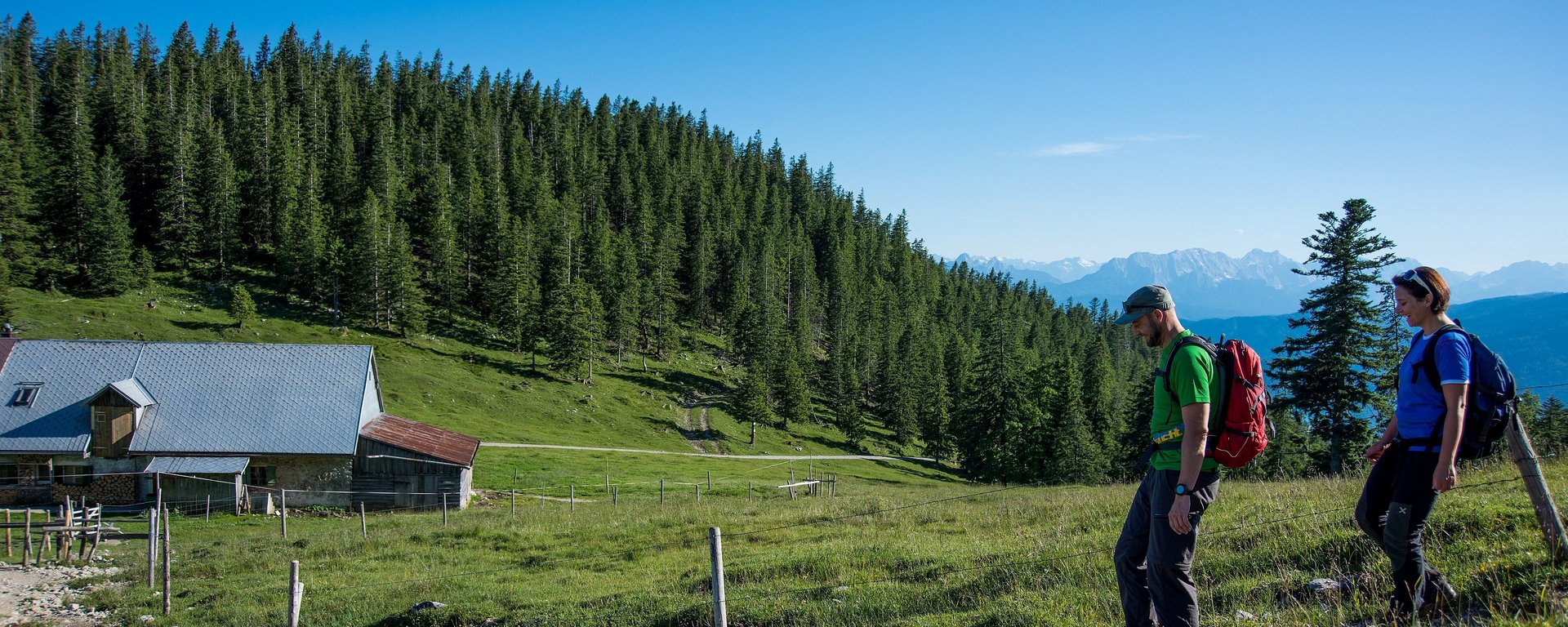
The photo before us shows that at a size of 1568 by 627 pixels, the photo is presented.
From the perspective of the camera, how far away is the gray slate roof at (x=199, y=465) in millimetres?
35156

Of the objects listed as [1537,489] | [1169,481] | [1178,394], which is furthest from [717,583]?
[1537,489]

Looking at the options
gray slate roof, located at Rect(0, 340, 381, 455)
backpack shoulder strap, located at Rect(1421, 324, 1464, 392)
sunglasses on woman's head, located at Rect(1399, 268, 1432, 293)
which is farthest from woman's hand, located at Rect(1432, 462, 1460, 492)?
gray slate roof, located at Rect(0, 340, 381, 455)

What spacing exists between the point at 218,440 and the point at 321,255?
143 ft

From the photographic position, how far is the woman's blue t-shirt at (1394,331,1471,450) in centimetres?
503

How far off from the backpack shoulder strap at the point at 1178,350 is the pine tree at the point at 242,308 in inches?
3039

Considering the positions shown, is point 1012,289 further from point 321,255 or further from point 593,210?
point 321,255

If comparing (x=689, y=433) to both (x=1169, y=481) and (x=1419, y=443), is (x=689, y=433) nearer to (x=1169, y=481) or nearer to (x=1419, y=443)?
(x=1169, y=481)

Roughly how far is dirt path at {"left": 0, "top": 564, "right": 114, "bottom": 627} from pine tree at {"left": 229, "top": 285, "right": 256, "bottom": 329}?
179 feet

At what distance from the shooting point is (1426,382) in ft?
17.3

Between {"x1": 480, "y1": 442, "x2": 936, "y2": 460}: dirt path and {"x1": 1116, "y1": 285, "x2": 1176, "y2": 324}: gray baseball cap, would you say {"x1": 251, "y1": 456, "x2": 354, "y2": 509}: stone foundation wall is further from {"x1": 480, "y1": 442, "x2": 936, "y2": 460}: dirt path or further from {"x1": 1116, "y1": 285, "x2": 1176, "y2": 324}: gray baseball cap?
{"x1": 1116, "y1": 285, "x2": 1176, "y2": 324}: gray baseball cap

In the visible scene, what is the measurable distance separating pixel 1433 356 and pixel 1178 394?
1834mm

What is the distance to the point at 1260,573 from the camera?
732cm

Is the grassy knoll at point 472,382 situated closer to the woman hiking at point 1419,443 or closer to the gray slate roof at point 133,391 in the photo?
the gray slate roof at point 133,391

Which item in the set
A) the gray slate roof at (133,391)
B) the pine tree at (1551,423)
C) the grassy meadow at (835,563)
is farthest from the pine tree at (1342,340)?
the gray slate roof at (133,391)
